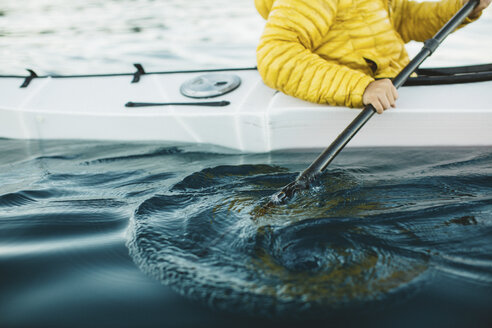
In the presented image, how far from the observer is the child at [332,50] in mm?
2127

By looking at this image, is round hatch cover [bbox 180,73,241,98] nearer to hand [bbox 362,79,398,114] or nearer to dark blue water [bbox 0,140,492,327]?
dark blue water [bbox 0,140,492,327]

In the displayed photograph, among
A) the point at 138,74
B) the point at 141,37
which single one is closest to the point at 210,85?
the point at 138,74

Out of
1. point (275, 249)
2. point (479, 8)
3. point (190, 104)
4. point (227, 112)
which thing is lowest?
point (275, 249)

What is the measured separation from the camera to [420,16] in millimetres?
2754

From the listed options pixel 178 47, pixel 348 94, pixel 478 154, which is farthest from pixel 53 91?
pixel 178 47

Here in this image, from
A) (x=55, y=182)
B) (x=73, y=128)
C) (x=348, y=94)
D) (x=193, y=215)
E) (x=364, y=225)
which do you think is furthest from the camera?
(x=73, y=128)

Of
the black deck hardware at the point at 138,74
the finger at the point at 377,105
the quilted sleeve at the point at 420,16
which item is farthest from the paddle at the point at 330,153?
the black deck hardware at the point at 138,74

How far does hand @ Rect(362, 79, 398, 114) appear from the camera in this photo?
1.99 metres

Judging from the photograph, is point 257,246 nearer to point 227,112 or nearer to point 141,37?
point 227,112

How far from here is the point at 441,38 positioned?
2.17 meters

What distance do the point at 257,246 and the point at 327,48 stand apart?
4.28 feet

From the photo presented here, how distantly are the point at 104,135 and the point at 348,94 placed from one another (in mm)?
1709

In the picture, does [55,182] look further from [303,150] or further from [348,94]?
[348,94]

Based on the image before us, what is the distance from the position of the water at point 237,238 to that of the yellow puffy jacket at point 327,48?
0.43m
